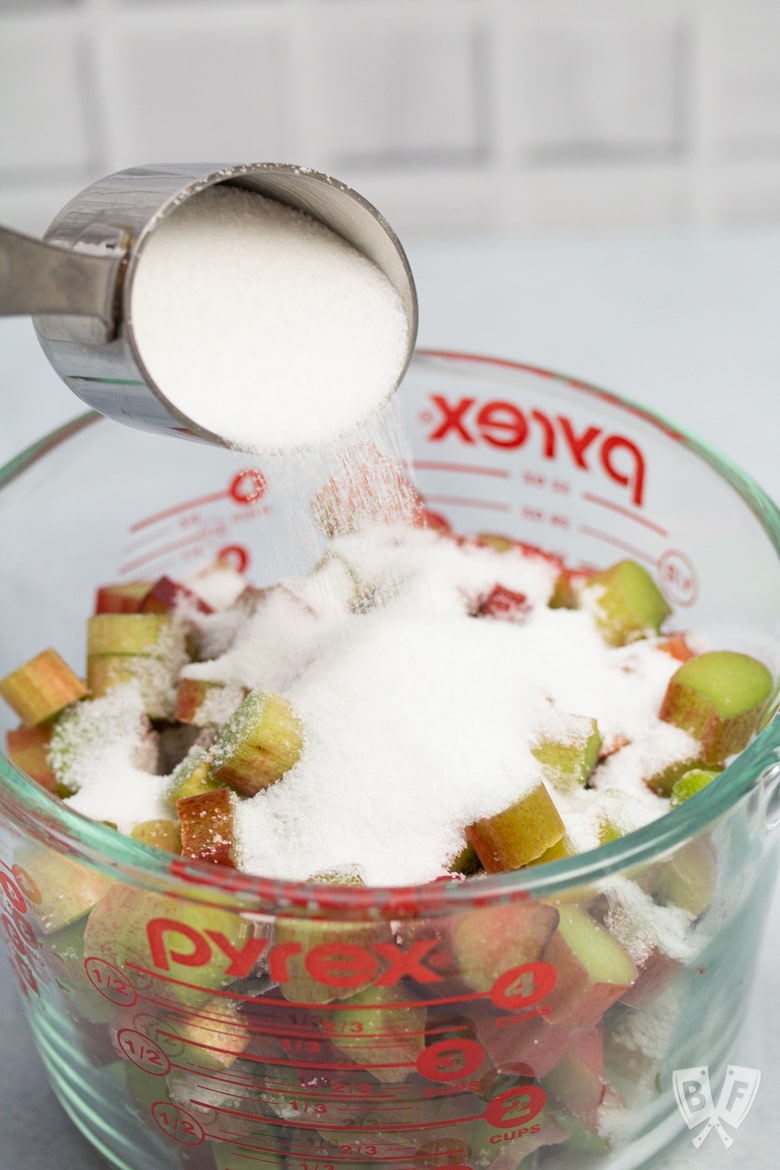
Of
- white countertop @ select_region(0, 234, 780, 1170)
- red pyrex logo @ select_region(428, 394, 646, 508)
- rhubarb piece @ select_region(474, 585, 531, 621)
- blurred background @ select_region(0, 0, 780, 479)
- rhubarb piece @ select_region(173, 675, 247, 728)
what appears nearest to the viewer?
rhubarb piece @ select_region(173, 675, 247, 728)

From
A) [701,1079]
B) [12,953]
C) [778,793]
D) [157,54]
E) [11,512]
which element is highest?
[157,54]

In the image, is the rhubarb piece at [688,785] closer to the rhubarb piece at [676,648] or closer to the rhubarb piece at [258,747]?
the rhubarb piece at [676,648]

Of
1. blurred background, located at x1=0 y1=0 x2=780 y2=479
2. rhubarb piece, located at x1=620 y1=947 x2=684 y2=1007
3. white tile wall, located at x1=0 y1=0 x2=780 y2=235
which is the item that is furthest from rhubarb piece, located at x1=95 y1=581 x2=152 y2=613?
white tile wall, located at x1=0 y1=0 x2=780 y2=235

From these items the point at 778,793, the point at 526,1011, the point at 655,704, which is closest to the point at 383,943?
the point at 526,1011

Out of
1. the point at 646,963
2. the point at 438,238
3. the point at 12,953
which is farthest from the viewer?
the point at 438,238

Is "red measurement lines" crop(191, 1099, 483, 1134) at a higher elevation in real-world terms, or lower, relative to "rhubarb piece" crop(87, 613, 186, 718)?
lower

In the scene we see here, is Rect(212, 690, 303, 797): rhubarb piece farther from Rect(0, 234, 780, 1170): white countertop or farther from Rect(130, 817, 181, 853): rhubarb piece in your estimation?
Rect(0, 234, 780, 1170): white countertop

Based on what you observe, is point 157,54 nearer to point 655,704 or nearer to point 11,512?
point 11,512
